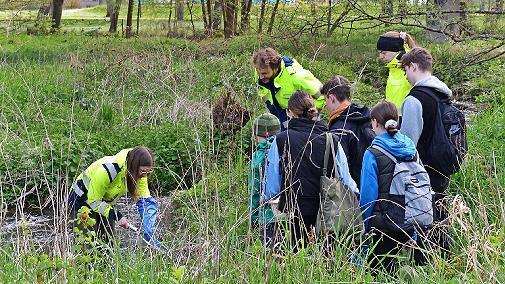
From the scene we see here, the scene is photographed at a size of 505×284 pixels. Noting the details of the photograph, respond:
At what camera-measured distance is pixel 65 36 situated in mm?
25484

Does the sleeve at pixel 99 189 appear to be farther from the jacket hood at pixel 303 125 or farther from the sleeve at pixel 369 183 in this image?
the sleeve at pixel 369 183

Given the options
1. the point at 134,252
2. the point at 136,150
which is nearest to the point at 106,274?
the point at 134,252

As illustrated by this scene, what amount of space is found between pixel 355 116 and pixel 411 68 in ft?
1.68

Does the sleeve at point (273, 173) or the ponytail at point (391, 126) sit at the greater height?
the ponytail at point (391, 126)

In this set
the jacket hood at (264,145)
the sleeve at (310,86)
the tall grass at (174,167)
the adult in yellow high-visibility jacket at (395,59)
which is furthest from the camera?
the sleeve at (310,86)

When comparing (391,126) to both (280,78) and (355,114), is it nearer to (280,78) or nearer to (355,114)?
(355,114)

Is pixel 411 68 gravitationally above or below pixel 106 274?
above

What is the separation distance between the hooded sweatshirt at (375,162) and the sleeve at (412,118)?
415 mm

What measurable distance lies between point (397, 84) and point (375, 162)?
1410 mm

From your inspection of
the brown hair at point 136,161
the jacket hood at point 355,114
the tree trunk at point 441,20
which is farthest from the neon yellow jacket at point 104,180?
the tree trunk at point 441,20

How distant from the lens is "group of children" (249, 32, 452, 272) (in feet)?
15.2

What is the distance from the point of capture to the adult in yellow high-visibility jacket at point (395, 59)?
19.1 feet

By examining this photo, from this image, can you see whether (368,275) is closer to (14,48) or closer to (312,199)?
(312,199)

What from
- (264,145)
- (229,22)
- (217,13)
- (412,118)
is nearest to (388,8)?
(412,118)
